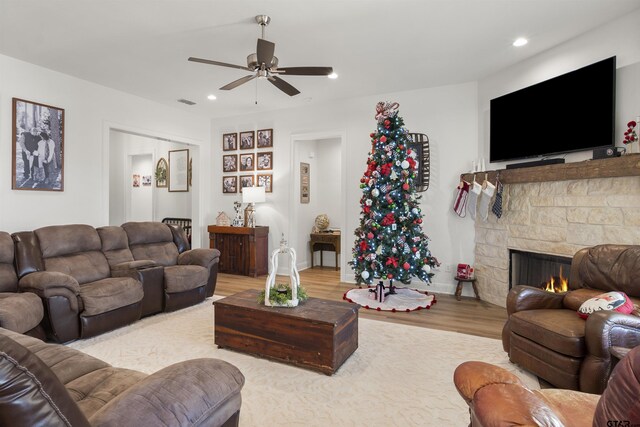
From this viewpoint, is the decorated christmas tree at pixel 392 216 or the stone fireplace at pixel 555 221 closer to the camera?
the stone fireplace at pixel 555 221

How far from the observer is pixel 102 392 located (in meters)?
1.47

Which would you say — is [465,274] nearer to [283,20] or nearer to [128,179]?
[283,20]

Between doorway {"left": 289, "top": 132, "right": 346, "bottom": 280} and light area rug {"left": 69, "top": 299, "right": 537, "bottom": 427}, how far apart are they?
9.97 ft

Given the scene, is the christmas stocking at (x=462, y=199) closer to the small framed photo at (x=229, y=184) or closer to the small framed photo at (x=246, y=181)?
the small framed photo at (x=246, y=181)

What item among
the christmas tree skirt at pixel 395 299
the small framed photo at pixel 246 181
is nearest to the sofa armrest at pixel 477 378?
the christmas tree skirt at pixel 395 299

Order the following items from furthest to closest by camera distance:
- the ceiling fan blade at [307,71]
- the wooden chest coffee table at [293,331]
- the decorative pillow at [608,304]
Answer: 1. the ceiling fan blade at [307,71]
2. the wooden chest coffee table at [293,331]
3. the decorative pillow at [608,304]

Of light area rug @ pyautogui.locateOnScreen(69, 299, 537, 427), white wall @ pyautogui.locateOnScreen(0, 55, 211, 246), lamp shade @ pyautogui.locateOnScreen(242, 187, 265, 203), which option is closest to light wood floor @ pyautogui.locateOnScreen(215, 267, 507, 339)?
light area rug @ pyautogui.locateOnScreen(69, 299, 537, 427)

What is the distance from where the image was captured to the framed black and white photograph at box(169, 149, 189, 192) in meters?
7.60

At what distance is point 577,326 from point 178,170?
740 cm

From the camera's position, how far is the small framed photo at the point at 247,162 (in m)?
6.70

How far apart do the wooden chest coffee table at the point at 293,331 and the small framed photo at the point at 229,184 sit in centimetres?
404

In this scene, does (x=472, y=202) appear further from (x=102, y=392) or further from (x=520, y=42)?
(x=102, y=392)

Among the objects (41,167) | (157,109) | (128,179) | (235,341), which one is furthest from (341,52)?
(128,179)

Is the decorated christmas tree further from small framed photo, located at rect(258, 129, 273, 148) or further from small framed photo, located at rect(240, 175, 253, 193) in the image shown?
small framed photo, located at rect(240, 175, 253, 193)
